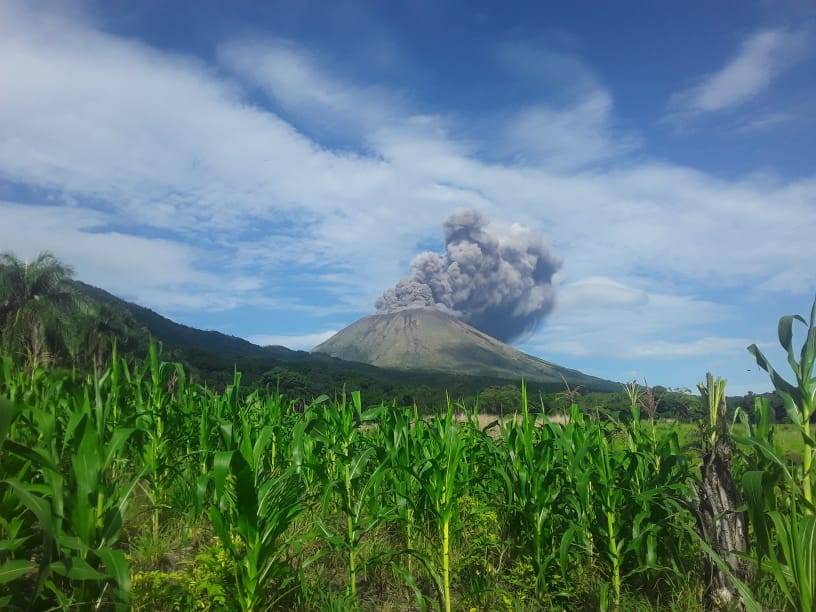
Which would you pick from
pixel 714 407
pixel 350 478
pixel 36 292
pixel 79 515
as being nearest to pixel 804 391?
pixel 714 407

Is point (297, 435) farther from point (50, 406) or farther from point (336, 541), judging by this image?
point (50, 406)

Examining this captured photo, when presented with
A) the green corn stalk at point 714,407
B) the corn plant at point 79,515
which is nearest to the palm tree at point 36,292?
the corn plant at point 79,515

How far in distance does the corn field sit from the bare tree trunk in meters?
0.10

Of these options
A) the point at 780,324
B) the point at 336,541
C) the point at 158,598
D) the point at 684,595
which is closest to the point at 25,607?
the point at 158,598

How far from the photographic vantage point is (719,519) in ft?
14.0

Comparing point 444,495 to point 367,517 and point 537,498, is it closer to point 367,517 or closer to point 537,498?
point 537,498

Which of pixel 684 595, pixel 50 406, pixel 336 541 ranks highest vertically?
pixel 50 406

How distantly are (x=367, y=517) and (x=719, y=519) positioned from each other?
2934 millimetres

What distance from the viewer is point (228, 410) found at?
6578 millimetres

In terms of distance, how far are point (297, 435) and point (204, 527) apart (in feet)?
4.55

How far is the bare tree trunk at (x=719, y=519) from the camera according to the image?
420 cm

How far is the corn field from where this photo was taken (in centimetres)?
323

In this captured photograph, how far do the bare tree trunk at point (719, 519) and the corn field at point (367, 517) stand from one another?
10cm

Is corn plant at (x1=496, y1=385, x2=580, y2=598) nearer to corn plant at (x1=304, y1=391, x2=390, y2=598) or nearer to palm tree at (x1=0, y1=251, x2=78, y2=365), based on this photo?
corn plant at (x1=304, y1=391, x2=390, y2=598)
